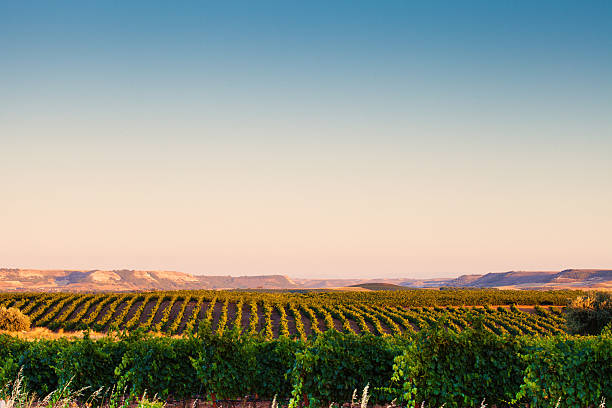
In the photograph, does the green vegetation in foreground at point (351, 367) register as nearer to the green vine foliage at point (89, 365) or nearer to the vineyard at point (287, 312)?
the green vine foliage at point (89, 365)

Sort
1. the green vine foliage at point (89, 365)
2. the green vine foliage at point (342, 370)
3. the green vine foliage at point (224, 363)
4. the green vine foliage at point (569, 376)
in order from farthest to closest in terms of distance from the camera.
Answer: the green vine foliage at point (89, 365) < the green vine foliage at point (224, 363) < the green vine foliage at point (342, 370) < the green vine foliage at point (569, 376)

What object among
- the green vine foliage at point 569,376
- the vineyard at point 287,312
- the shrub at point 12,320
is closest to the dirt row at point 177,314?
the vineyard at point 287,312

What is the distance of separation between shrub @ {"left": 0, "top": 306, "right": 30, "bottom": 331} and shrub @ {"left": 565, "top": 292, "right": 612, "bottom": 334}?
116 ft

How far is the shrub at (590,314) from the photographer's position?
27.4 m

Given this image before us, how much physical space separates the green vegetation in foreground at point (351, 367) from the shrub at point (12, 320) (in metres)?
23.4

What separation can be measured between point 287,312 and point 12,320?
2016cm

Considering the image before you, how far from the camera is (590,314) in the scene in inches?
1091

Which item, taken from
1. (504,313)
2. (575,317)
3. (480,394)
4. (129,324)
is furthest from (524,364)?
(504,313)

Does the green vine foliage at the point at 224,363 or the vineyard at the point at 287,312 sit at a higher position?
the green vine foliage at the point at 224,363

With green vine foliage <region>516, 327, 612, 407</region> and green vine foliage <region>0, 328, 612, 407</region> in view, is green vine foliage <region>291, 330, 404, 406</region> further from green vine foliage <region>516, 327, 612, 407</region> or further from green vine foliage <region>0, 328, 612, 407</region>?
green vine foliage <region>516, 327, 612, 407</region>

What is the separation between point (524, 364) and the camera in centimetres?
1049

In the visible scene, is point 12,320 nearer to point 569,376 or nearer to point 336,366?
point 336,366

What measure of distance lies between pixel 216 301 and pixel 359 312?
13384mm

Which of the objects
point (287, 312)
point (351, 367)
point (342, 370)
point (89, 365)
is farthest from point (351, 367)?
point (287, 312)
